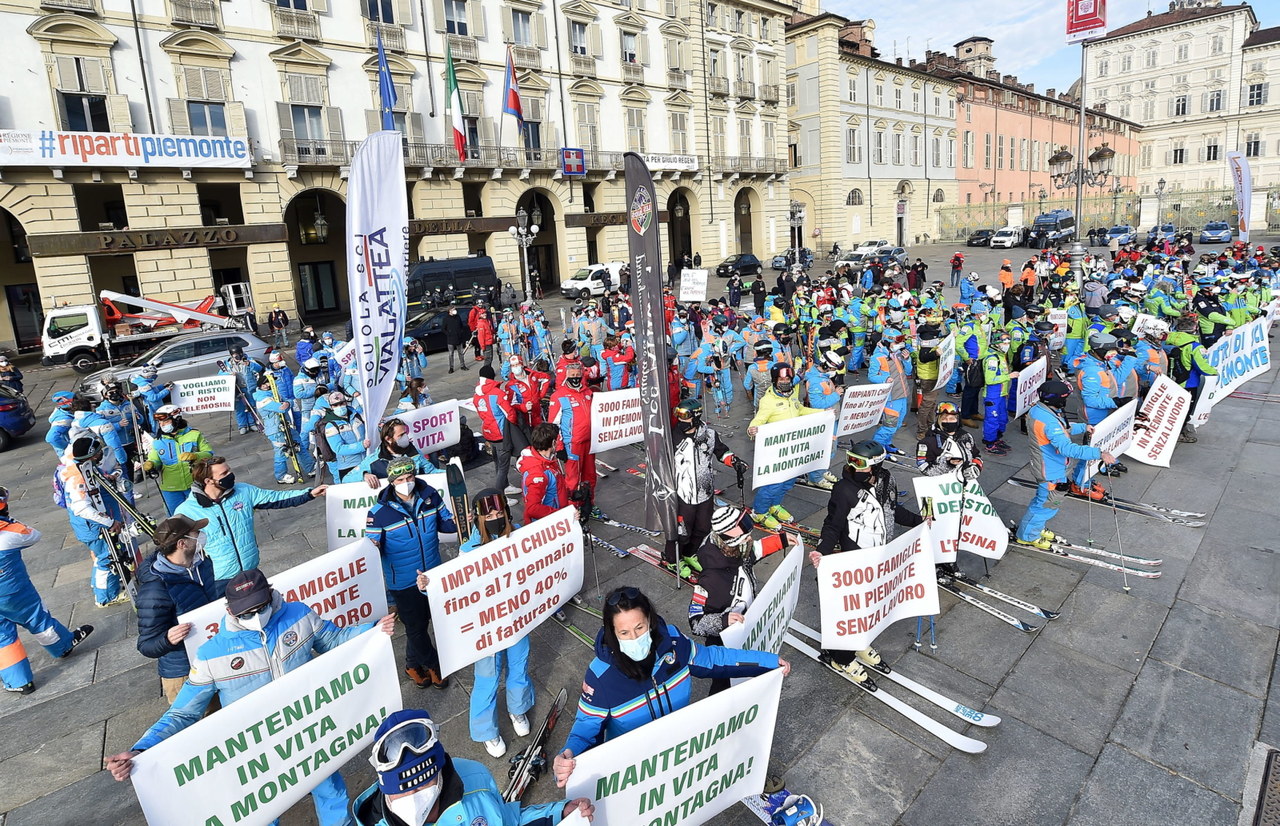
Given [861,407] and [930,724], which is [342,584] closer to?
[930,724]

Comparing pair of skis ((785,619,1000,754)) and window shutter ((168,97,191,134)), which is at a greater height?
window shutter ((168,97,191,134))

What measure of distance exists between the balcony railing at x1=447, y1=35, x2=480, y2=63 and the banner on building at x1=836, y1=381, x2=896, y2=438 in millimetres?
31188

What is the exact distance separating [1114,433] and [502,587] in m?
6.56

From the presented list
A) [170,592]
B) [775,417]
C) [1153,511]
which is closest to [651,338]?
[775,417]

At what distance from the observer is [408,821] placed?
2584mm

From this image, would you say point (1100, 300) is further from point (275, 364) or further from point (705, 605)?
point (275, 364)

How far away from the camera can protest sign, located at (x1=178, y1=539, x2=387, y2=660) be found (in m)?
4.90

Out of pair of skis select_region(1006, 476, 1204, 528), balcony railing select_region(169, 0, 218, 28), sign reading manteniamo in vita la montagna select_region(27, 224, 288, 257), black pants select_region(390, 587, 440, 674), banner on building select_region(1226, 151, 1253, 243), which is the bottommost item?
pair of skis select_region(1006, 476, 1204, 528)

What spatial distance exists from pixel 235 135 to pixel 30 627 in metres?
27.7

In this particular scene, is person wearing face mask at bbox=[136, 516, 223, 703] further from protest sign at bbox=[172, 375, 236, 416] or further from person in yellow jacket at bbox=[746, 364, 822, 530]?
protest sign at bbox=[172, 375, 236, 416]

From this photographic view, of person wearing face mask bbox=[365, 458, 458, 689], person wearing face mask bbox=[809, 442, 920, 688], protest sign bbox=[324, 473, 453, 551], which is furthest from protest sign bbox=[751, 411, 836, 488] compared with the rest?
person wearing face mask bbox=[365, 458, 458, 689]

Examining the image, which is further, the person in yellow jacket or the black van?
the black van

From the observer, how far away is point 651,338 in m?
6.29

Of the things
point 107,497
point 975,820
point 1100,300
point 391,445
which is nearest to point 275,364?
point 107,497
